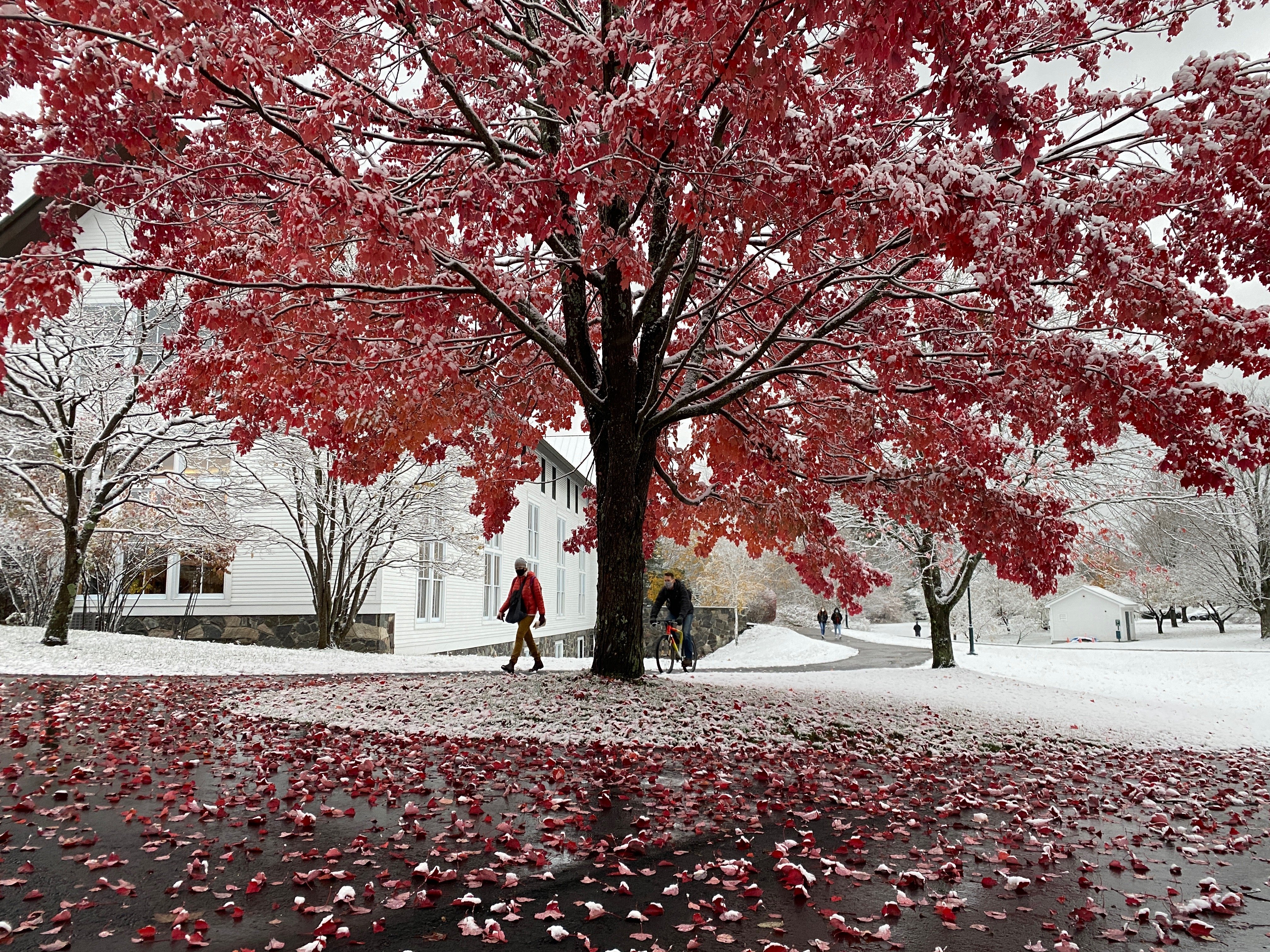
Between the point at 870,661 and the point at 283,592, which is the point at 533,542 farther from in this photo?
the point at 870,661

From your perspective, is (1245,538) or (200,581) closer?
(200,581)

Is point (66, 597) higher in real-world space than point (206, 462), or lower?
lower

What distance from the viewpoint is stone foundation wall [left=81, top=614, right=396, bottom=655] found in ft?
55.7

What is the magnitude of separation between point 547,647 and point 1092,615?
32.1 meters

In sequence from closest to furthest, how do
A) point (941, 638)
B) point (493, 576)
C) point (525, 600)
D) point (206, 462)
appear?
point (525, 600)
point (206, 462)
point (941, 638)
point (493, 576)

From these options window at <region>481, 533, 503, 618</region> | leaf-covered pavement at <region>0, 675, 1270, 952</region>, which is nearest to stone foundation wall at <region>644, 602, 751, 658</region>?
window at <region>481, 533, 503, 618</region>

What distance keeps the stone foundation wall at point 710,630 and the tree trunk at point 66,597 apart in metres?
21.8

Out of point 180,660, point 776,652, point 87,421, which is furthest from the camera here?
point 776,652

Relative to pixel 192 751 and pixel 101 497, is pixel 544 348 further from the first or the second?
pixel 101 497

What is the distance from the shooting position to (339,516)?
1589cm

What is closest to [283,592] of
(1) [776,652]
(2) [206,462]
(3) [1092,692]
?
(2) [206,462]

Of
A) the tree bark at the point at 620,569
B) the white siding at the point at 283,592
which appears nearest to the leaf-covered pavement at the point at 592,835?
the tree bark at the point at 620,569

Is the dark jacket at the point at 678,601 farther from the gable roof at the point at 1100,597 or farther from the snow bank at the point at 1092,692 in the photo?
the gable roof at the point at 1100,597

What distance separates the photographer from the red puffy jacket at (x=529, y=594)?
36.1 ft
